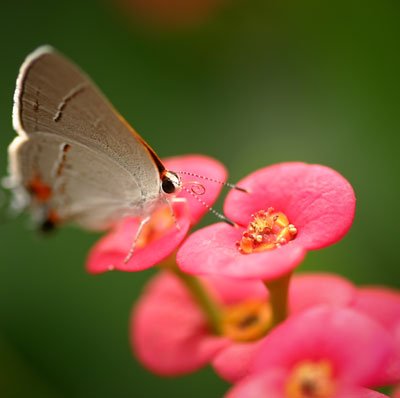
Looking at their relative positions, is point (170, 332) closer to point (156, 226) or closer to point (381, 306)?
point (156, 226)

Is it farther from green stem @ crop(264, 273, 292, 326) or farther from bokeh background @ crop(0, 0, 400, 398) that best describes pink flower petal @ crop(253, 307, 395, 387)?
bokeh background @ crop(0, 0, 400, 398)

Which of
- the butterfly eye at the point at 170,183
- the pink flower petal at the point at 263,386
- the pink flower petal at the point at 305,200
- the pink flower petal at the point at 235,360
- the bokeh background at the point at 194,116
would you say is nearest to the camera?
the pink flower petal at the point at 263,386

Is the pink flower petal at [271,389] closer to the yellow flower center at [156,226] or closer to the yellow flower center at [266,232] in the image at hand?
the yellow flower center at [266,232]

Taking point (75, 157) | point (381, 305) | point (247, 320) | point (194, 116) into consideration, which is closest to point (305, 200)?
point (381, 305)

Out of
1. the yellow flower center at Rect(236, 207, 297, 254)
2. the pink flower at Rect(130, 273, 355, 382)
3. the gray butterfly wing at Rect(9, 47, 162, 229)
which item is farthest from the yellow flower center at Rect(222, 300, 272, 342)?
the gray butterfly wing at Rect(9, 47, 162, 229)

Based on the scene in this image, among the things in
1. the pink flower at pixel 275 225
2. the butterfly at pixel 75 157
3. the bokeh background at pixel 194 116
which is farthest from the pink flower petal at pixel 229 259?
the bokeh background at pixel 194 116

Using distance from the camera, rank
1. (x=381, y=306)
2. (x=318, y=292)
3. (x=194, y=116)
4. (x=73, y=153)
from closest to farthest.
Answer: (x=381, y=306), (x=318, y=292), (x=73, y=153), (x=194, y=116)
